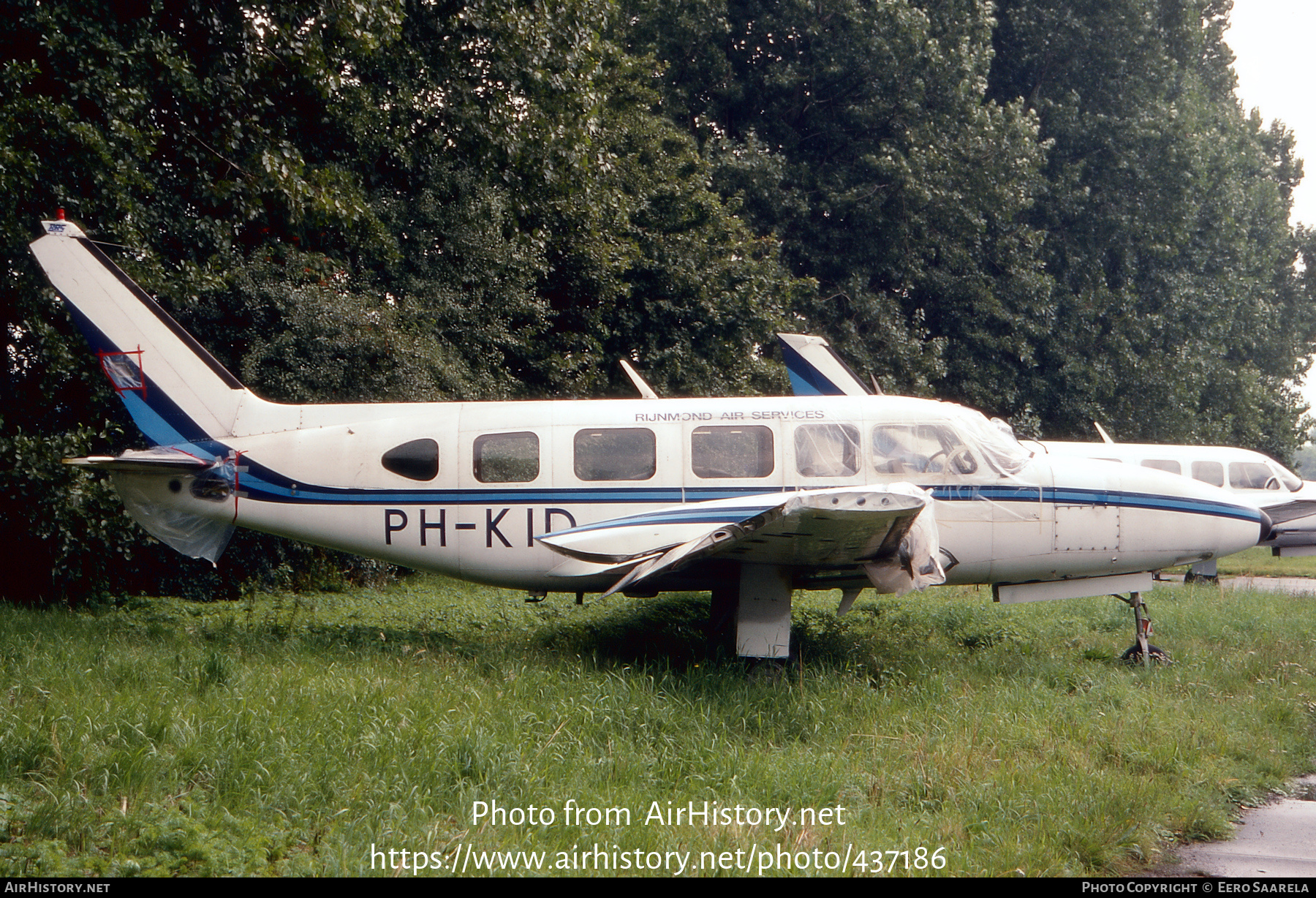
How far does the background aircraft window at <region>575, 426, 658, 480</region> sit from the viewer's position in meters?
8.84

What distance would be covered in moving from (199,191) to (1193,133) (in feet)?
85.2

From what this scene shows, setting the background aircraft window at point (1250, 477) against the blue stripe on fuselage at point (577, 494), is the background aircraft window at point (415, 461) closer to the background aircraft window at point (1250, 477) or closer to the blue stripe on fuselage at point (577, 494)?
the blue stripe on fuselage at point (577, 494)

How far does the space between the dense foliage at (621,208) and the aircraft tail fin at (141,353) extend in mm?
960

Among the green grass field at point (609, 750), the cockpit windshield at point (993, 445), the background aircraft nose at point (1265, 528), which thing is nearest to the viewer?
the green grass field at point (609, 750)

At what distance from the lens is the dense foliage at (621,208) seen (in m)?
10.4

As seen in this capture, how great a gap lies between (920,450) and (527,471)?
3754mm

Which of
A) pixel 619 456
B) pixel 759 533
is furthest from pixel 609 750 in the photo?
pixel 619 456

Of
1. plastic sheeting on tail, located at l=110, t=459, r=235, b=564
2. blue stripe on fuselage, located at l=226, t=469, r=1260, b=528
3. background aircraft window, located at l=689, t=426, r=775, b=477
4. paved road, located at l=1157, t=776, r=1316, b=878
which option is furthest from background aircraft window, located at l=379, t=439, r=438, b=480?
paved road, located at l=1157, t=776, r=1316, b=878

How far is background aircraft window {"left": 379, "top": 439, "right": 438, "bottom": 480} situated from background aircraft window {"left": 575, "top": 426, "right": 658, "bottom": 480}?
1386 mm

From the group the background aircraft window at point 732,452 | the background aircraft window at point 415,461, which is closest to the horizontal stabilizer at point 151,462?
the background aircraft window at point 415,461

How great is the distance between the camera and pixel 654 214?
61.6 feet

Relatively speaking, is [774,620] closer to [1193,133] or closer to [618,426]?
[618,426]

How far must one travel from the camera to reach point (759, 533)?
7293mm

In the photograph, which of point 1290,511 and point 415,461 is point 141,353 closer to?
point 415,461
